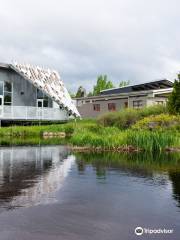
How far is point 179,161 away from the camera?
15.5 metres

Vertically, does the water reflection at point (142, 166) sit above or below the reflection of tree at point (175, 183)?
above

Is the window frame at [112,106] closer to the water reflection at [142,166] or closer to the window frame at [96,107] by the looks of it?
the window frame at [96,107]

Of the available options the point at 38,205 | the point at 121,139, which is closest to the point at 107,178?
the point at 38,205

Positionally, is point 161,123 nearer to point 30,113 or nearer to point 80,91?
point 30,113

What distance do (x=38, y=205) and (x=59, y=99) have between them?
3256 cm

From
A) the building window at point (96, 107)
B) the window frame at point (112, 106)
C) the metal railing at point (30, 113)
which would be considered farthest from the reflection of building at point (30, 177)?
the building window at point (96, 107)

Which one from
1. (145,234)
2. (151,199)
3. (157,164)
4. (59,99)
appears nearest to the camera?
(145,234)

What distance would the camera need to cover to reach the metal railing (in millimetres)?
37031

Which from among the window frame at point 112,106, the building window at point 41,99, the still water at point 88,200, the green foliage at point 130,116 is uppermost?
the building window at point 41,99

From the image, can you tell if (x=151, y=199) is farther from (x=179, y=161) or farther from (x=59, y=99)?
(x=59, y=99)

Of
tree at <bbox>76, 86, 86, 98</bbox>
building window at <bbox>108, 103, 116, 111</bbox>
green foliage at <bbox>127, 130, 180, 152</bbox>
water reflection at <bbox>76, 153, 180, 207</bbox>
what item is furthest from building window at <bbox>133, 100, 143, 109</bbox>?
tree at <bbox>76, 86, 86, 98</bbox>

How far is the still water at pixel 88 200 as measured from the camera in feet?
21.9

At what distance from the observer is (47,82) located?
41.6m

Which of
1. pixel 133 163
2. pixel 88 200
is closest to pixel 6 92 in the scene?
pixel 133 163
